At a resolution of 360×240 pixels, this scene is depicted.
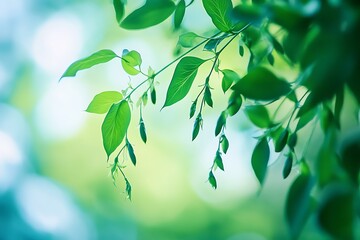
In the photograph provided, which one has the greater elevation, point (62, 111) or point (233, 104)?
point (233, 104)

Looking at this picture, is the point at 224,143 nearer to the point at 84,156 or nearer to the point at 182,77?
the point at 182,77

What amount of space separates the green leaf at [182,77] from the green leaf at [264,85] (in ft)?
0.47

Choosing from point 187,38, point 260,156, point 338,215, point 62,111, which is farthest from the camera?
point 62,111

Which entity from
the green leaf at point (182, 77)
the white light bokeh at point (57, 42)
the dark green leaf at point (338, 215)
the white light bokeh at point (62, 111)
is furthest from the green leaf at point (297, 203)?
the white light bokeh at point (57, 42)

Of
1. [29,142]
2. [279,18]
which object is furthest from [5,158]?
[279,18]

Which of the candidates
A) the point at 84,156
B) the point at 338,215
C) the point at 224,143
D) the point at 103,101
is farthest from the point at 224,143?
the point at 84,156

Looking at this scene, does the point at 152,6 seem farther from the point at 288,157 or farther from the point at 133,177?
the point at 133,177

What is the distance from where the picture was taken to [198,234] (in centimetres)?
237

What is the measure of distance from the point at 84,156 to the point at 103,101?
197 cm

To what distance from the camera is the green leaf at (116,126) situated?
1.24 ft

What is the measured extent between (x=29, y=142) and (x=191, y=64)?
2086mm

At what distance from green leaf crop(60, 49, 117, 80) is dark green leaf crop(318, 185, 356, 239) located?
8.9 inches

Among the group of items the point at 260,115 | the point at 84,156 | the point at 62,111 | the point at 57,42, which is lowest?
the point at 84,156

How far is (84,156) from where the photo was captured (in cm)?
235
